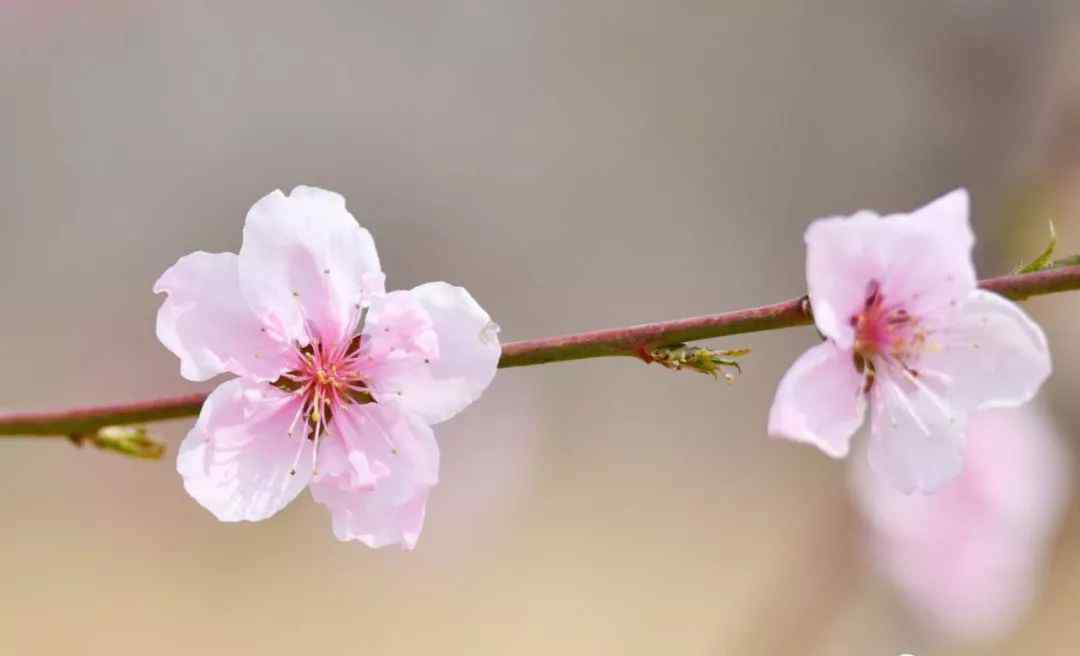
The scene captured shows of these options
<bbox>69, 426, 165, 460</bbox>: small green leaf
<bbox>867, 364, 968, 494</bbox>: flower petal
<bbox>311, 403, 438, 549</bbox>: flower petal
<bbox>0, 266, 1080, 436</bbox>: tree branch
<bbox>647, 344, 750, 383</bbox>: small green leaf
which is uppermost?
<bbox>0, 266, 1080, 436</bbox>: tree branch

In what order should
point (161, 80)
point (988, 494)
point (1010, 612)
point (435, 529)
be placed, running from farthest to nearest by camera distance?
point (161, 80) → point (435, 529) → point (1010, 612) → point (988, 494)

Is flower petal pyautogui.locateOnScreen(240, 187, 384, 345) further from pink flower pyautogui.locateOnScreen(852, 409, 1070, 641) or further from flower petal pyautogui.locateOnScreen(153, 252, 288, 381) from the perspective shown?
pink flower pyautogui.locateOnScreen(852, 409, 1070, 641)

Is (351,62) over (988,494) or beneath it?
over

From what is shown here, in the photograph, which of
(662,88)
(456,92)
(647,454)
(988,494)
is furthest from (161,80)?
(988,494)

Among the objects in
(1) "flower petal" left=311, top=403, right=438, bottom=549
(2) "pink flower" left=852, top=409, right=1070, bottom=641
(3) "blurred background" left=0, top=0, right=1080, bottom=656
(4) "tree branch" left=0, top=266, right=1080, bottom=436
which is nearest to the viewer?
(4) "tree branch" left=0, top=266, right=1080, bottom=436

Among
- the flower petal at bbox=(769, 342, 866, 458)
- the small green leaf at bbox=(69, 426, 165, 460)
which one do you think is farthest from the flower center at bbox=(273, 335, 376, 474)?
the flower petal at bbox=(769, 342, 866, 458)

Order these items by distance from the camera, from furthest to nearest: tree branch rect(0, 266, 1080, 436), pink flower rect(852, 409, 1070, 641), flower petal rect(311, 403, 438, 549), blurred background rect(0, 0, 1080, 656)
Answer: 1. blurred background rect(0, 0, 1080, 656)
2. pink flower rect(852, 409, 1070, 641)
3. flower petal rect(311, 403, 438, 549)
4. tree branch rect(0, 266, 1080, 436)

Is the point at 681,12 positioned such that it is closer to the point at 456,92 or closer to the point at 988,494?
the point at 456,92
